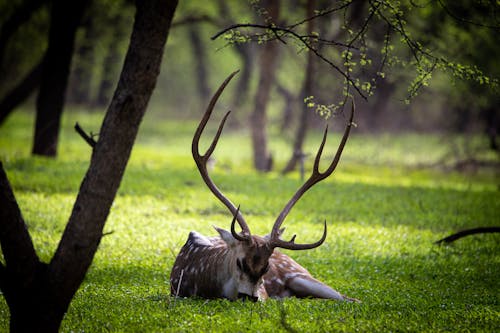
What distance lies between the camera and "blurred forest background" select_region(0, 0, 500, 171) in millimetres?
8078

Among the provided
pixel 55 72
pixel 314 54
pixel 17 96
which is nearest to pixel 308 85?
pixel 314 54

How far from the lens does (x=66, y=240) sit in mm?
5906

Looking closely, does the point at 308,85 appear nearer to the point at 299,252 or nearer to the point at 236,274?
the point at 299,252

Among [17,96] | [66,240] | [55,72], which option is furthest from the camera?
[55,72]

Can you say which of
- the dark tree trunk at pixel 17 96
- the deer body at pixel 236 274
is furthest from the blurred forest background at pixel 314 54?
the deer body at pixel 236 274

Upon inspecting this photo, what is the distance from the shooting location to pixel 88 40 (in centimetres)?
2642

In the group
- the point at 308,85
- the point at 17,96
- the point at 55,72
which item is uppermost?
the point at 308,85

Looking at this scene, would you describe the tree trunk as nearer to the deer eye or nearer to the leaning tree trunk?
the deer eye

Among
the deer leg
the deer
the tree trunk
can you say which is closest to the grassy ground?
the deer

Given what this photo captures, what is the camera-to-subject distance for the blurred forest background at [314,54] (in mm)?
8078

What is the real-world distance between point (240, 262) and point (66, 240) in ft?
6.75

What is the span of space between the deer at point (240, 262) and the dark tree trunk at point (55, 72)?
11.4 m

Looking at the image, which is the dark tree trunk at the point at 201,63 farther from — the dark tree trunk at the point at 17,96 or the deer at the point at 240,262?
the deer at the point at 240,262

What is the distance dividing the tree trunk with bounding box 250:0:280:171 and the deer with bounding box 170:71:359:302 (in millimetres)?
13921
